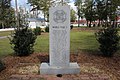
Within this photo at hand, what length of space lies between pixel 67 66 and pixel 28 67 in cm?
129

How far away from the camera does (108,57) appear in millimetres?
9352

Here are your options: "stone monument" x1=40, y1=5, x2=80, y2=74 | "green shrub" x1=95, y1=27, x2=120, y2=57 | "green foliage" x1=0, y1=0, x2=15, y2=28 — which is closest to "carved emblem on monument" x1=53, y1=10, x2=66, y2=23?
"stone monument" x1=40, y1=5, x2=80, y2=74

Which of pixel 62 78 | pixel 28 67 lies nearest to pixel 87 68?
pixel 62 78

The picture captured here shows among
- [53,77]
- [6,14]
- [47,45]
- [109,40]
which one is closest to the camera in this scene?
[53,77]

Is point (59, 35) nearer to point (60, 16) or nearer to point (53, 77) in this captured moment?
point (60, 16)

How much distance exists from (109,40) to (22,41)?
3.52m

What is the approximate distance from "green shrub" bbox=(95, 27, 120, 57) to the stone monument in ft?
9.40

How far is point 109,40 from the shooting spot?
30.4 feet

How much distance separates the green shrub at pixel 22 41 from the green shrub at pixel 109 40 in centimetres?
294

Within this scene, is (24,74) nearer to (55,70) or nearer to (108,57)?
(55,70)

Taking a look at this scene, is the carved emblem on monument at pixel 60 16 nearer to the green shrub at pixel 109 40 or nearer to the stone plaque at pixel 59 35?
the stone plaque at pixel 59 35

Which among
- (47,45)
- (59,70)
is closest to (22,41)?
(59,70)

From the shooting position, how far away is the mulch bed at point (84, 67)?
647 centimetres

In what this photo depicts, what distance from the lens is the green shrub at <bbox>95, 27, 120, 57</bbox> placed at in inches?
364
